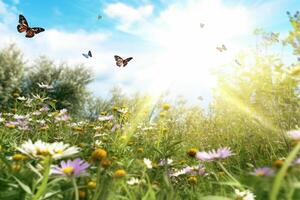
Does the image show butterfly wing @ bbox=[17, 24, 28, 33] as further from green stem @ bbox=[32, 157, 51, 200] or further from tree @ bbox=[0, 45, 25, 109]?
tree @ bbox=[0, 45, 25, 109]

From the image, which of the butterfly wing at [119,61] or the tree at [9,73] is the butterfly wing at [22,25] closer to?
the butterfly wing at [119,61]

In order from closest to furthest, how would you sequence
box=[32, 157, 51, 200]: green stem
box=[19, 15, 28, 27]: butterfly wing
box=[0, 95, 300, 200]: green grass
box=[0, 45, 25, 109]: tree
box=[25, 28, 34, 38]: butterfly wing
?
box=[32, 157, 51, 200]: green stem → box=[0, 95, 300, 200]: green grass → box=[25, 28, 34, 38]: butterfly wing → box=[19, 15, 28, 27]: butterfly wing → box=[0, 45, 25, 109]: tree

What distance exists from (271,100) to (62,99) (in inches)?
541

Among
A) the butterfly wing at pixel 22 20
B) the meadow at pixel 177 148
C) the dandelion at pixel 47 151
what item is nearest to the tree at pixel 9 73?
the butterfly wing at pixel 22 20

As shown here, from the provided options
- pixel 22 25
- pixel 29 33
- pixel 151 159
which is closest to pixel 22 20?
pixel 22 25

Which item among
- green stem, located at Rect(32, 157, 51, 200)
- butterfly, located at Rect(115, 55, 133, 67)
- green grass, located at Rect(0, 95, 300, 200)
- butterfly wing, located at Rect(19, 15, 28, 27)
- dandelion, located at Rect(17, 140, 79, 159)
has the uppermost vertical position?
butterfly wing, located at Rect(19, 15, 28, 27)

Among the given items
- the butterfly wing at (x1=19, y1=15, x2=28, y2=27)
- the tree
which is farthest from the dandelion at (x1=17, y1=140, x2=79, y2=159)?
the tree

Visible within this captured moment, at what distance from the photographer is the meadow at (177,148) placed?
54.5 inches

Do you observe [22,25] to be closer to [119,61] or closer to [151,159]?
[119,61]

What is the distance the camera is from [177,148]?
94.1 inches

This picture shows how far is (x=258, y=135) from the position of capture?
4234mm

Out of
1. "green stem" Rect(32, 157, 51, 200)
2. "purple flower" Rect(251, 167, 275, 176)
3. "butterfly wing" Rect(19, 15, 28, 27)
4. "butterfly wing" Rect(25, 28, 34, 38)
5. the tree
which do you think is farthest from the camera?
the tree

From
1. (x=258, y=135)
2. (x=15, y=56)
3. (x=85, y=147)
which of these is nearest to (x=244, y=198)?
(x=85, y=147)

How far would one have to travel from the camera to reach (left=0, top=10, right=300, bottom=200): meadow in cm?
138
